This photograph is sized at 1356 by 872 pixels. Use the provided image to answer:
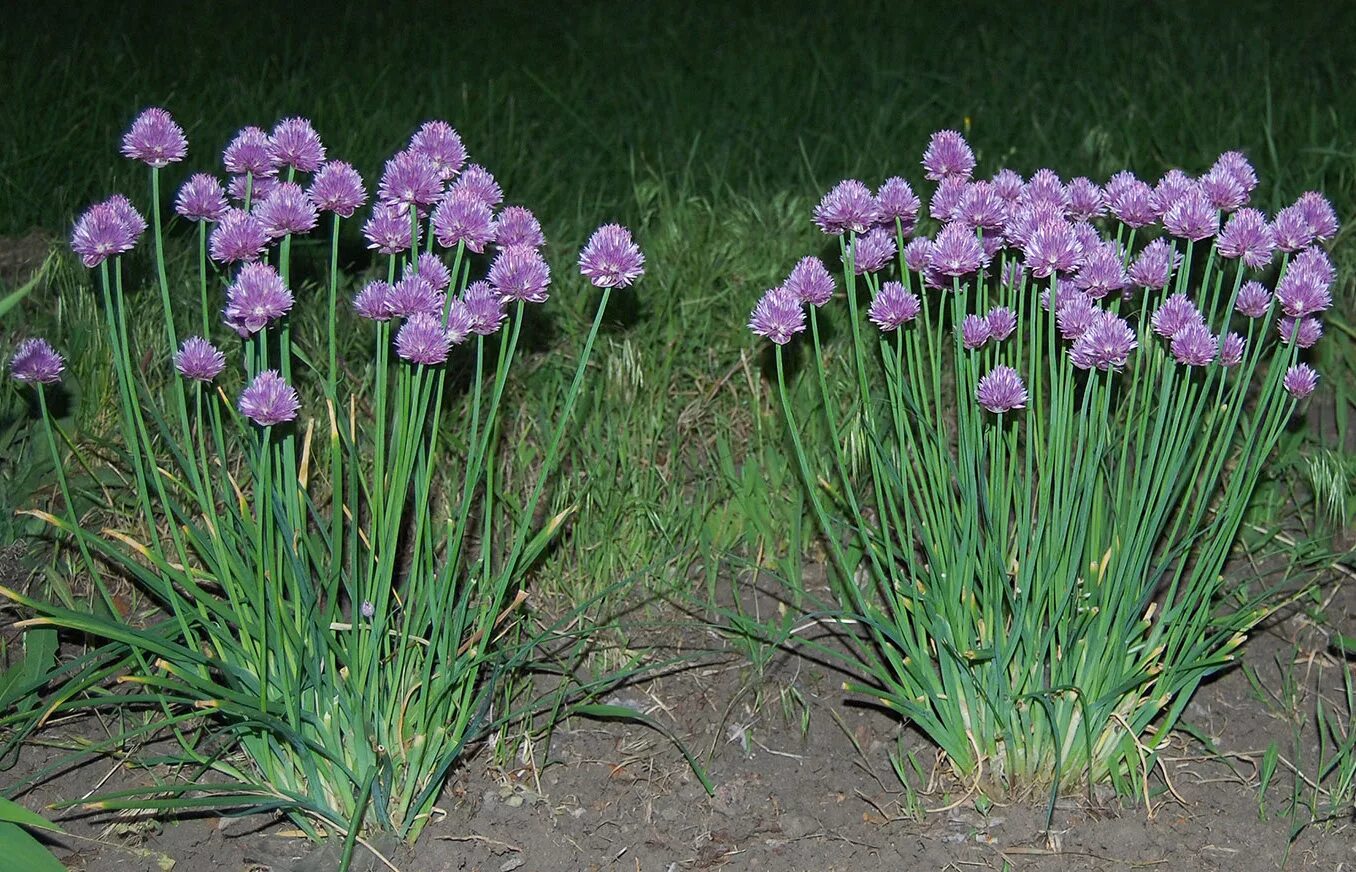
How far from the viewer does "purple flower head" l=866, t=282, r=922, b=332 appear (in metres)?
2.07

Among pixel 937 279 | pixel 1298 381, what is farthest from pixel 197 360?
pixel 1298 381

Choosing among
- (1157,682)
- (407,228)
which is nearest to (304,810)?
(407,228)

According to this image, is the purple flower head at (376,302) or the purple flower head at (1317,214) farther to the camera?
the purple flower head at (1317,214)

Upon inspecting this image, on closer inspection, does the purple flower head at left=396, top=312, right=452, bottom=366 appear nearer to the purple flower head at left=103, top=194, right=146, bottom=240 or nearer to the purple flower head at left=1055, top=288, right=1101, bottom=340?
the purple flower head at left=103, top=194, right=146, bottom=240

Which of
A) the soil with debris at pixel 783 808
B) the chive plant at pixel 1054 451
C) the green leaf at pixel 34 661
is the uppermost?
the chive plant at pixel 1054 451

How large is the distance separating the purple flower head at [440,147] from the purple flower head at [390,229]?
0.11 meters

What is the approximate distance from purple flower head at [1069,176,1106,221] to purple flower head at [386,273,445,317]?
0.95 m

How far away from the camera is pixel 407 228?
6.73ft

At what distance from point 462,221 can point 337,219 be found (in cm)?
20

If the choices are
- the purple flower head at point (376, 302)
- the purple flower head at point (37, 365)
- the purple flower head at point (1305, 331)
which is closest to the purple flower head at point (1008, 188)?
the purple flower head at point (1305, 331)

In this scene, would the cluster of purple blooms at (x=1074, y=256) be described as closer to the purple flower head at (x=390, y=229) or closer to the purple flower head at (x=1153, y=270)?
the purple flower head at (x=1153, y=270)

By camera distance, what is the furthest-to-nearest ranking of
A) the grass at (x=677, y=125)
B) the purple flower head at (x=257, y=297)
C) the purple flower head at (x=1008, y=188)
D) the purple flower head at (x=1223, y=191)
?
the grass at (x=677, y=125)
the purple flower head at (x=1008, y=188)
the purple flower head at (x=1223, y=191)
the purple flower head at (x=257, y=297)

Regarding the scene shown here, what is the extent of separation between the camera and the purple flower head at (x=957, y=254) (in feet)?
6.62

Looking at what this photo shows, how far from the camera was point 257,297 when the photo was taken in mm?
1886
